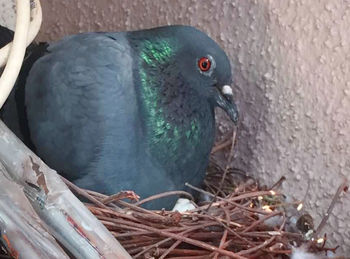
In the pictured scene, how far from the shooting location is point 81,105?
1.07 metres

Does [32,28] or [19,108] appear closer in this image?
[32,28]

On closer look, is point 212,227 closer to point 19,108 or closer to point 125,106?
point 125,106

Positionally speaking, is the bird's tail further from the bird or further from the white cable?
the white cable

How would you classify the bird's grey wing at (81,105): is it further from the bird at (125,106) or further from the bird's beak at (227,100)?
the bird's beak at (227,100)

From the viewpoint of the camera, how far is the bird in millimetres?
1069

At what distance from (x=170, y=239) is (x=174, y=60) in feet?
1.24

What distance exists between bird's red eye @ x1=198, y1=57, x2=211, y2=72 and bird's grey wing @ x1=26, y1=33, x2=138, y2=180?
14 cm

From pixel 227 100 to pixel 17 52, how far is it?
0.51 metres

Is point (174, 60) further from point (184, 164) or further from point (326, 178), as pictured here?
point (326, 178)

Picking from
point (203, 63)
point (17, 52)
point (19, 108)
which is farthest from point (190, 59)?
point (17, 52)

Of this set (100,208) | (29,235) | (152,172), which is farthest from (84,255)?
(152,172)

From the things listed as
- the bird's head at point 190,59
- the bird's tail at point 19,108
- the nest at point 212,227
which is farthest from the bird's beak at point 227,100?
the bird's tail at point 19,108

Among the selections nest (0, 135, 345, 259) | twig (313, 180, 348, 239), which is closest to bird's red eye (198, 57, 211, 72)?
nest (0, 135, 345, 259)

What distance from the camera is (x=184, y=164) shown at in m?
1.16
